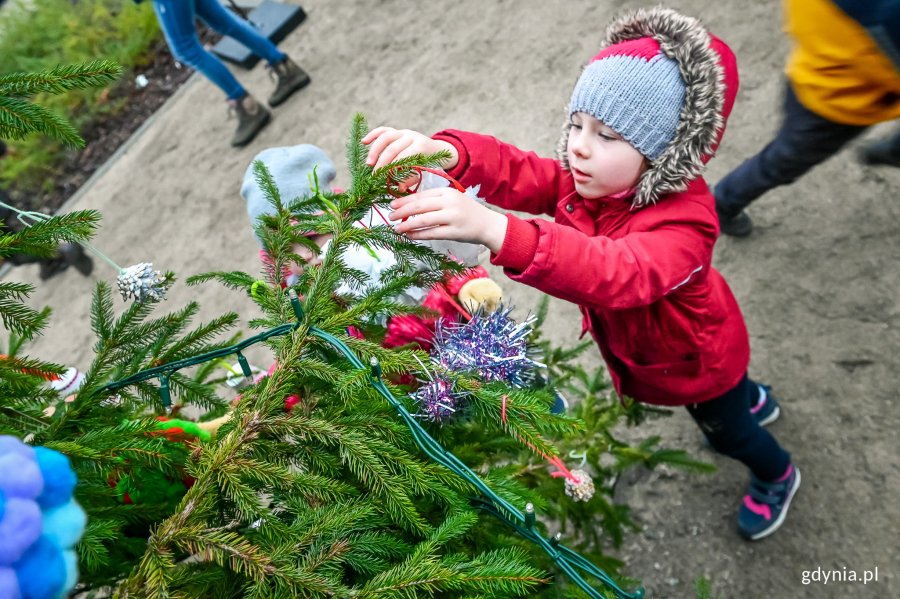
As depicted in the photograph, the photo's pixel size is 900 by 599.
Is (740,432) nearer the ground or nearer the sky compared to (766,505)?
nearer the sky

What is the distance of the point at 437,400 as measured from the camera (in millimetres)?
1207

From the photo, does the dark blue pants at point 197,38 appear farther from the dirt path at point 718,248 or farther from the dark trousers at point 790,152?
the dark trousers at point 790,152

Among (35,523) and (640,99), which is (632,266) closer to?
(640,99)

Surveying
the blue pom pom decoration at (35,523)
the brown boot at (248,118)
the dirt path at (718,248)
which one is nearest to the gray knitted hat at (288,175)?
the dirt path at (718,248)

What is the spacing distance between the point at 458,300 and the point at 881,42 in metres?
1.28

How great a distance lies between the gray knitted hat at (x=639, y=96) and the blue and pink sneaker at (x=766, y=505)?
1.25 meters

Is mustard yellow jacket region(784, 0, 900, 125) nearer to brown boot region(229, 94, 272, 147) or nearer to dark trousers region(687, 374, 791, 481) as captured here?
dark trousers region(687, 374, 791, 481)

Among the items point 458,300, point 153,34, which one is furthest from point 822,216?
point 153,34

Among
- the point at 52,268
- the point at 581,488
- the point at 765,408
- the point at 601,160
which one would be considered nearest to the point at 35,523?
the point at 581,488

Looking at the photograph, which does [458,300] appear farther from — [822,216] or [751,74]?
[751,74]

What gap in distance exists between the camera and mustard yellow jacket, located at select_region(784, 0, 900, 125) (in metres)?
1.82

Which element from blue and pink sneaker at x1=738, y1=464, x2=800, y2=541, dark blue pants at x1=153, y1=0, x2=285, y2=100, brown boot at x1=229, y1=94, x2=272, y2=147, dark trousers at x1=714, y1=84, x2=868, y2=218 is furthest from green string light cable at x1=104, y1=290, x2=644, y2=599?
brown boot at x1=229, y1=94, x2=272, y2=147

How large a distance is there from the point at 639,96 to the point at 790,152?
3.53 feet

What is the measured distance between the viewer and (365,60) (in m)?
4.88
